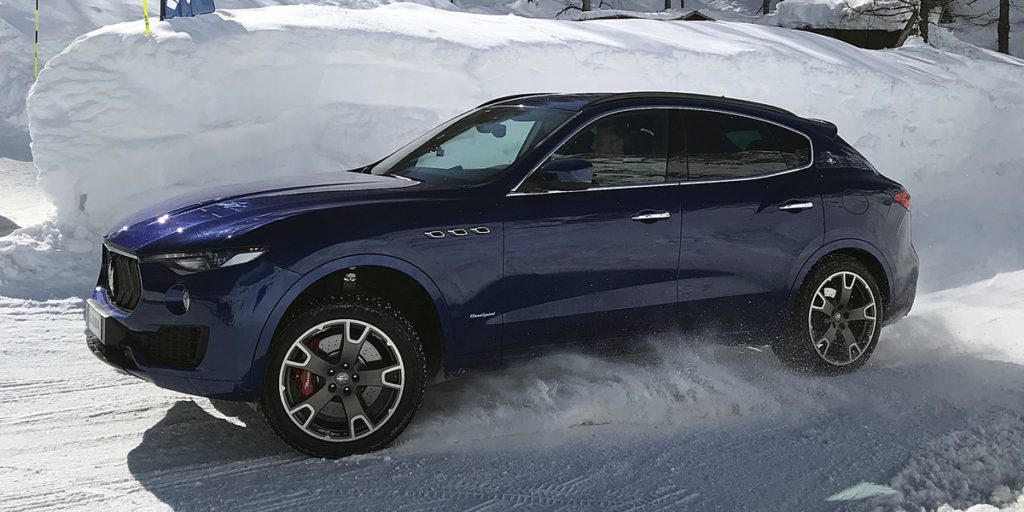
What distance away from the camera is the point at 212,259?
14.2ft

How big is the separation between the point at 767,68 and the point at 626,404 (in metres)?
8.68

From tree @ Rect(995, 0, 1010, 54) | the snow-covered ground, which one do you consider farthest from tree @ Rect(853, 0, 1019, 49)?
the snow-covered ground

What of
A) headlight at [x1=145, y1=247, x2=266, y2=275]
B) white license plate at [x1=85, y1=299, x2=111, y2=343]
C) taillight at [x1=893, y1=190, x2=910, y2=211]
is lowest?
white license plate at [x1=85, y1=299, x2=111, y2=343]

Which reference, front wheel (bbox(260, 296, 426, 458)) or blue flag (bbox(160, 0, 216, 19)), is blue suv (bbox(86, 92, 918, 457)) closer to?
front wheel (bbox(260, 296, 426, 458))

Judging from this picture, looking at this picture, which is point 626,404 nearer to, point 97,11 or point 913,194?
point 913,194

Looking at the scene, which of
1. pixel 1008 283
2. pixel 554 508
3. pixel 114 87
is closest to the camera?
pixel 554 508

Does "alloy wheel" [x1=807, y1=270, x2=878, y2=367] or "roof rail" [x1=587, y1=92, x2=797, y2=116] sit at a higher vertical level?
"roof rail" [x1=587, y1=92, x2=797, y2=116]

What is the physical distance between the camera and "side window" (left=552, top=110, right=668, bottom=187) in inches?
208

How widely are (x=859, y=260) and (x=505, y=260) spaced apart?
2.44 metres

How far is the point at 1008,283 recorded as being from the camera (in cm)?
920

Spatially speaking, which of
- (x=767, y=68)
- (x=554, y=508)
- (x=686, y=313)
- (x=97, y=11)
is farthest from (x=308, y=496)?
(x=97, y=11)

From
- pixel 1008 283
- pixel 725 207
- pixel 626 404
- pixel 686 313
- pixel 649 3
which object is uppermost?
pixel 725 207

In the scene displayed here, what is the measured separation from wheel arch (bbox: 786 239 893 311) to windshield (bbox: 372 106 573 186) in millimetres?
1621

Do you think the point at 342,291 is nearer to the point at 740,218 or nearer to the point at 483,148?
the point at 483,148
